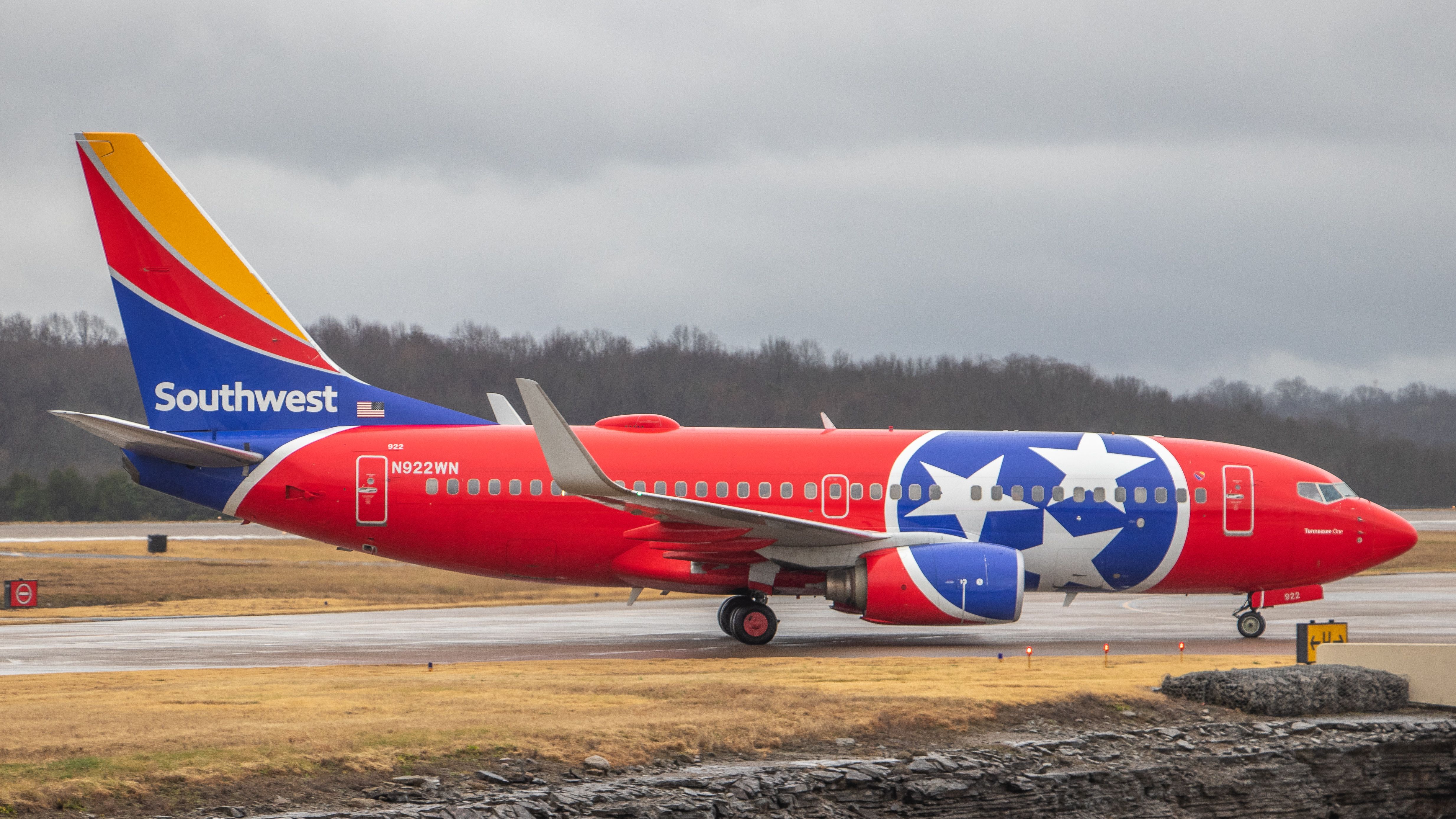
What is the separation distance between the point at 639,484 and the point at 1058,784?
974cm

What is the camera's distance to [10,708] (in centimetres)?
1288

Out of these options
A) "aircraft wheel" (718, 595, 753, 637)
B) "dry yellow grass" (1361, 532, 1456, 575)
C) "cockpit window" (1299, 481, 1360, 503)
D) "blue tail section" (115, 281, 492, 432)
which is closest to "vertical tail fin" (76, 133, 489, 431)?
"blue tail section" (115, 281, 492, 432)

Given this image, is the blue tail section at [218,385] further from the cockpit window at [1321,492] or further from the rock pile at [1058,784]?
the cockpit window at [1321,492]

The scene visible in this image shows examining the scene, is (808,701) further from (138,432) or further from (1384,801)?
(138,432)

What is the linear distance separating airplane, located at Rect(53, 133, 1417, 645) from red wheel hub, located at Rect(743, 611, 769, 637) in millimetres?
31

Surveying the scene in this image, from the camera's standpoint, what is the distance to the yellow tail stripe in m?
22.0

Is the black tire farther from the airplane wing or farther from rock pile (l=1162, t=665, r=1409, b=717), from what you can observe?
rock pile (l=1162, t=665, r=1409, b=717)

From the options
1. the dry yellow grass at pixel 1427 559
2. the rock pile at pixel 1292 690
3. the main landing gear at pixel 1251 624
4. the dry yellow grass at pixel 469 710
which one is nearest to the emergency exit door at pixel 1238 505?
the main landing gear at pixel 1251 624

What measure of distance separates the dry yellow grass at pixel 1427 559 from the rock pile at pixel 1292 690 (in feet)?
83.5

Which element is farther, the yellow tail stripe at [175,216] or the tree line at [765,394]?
the tree line at [765,394]

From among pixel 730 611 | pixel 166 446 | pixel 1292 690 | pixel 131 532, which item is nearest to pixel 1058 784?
pixel 1292 690

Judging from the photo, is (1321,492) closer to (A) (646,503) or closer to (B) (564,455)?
(A) (646,503)

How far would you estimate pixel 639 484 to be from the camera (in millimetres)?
21578

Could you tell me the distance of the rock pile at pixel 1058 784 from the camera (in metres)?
11.5
